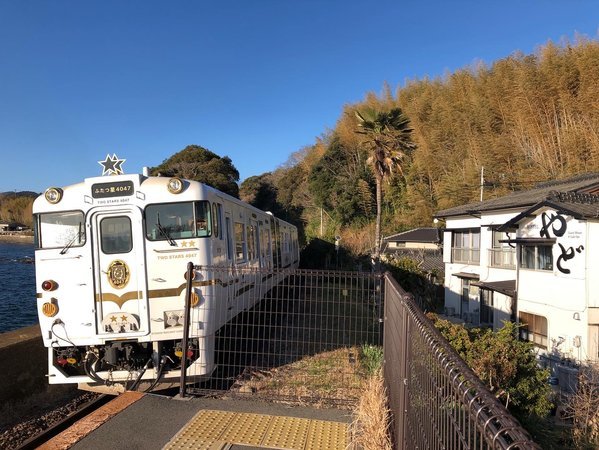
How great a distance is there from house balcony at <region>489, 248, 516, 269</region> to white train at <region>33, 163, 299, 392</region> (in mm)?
18852

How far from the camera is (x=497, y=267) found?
22609 millimetres

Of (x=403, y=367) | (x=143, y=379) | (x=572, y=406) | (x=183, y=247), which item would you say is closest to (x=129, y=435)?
(x=143, y=379)

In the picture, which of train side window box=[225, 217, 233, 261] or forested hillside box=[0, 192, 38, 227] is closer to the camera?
train side window box=[225, 217, 233, 261]

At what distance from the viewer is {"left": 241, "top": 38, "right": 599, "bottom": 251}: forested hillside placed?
22.6 m

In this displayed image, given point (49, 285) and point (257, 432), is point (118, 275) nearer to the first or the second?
point (49, 285)

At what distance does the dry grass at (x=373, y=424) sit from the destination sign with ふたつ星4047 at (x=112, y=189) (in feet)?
13.4

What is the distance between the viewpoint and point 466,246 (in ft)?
86.9

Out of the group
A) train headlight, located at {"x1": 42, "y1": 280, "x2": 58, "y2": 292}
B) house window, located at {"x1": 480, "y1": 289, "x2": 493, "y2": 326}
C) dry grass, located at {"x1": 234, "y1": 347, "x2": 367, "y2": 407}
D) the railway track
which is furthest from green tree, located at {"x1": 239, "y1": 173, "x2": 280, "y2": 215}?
train headlight, located at {"x1": 42, "y1": 280, "x2": 58, "y2": 292}

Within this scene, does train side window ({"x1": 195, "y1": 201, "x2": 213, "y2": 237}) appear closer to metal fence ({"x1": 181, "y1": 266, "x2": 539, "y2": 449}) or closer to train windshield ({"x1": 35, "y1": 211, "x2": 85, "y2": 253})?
metal fence ({"x1": 181, "y1": 266, "x2": 539, "y2": 449})

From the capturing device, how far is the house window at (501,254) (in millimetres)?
21703

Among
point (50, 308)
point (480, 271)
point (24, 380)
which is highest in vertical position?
point (50, 308)

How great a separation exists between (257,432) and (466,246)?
953 inches

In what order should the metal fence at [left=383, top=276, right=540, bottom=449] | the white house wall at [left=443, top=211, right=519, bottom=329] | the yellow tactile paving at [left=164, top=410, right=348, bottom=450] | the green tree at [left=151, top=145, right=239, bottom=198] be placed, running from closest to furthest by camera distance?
the metal fence at [left=383, top=276, right=540, bottom=449], the yellow tactile paving at [left=164, top=410, right=348, bottom=450], the white house wall at [left=443, top=211, right=519, bottom=329], the green tree at [left=151, top=145, right=239, bottom=198]

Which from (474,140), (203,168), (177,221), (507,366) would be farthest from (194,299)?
(203,168)
